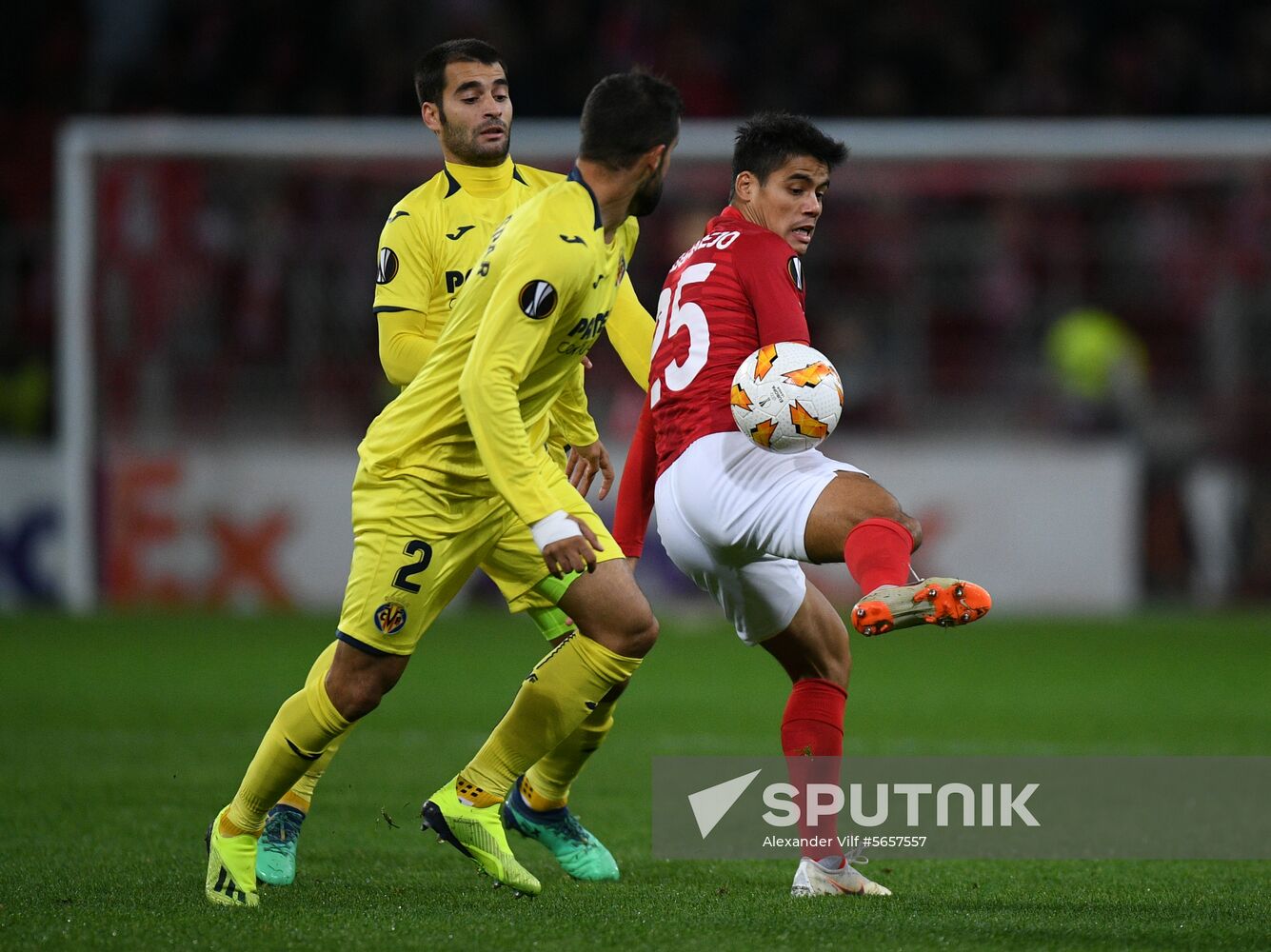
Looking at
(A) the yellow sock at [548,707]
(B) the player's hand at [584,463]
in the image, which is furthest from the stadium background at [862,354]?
(A) the yellow sock at [548,707]

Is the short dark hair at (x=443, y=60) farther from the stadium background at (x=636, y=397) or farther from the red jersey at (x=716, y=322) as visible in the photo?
the stadium background at (x=636, y=397)

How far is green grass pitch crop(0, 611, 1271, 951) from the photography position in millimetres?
4473

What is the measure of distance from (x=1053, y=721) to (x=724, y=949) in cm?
490

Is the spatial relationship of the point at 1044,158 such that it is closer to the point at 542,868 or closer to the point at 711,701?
the point at 711,701

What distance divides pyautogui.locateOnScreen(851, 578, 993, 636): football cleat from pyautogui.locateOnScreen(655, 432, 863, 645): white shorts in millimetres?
487

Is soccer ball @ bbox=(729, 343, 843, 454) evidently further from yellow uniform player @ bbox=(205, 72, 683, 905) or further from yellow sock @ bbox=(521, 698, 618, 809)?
yellow sock @ bbox=(521, 698, 618, 809)

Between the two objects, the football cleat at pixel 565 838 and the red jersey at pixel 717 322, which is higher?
the red jersey at pixel 717 322

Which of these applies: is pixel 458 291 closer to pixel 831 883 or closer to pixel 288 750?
pixel 288 750

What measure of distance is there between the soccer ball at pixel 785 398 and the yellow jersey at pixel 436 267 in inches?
25.5

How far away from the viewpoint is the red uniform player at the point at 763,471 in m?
4.85

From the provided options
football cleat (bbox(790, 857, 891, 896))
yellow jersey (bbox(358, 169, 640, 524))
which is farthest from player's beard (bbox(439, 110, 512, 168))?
football cleat (bbox(790, 857, 891, 896))

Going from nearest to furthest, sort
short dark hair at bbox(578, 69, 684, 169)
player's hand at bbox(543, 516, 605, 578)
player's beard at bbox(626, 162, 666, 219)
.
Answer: player's hand at bbox(543, 516, 605, 578), short dark hair at bbox(578, 69, 684, 169), player's beard at bbox(626, 162, 666, 219)

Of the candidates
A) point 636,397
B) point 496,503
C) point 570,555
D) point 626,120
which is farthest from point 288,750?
point 636,397

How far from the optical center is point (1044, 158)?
14.7 m
